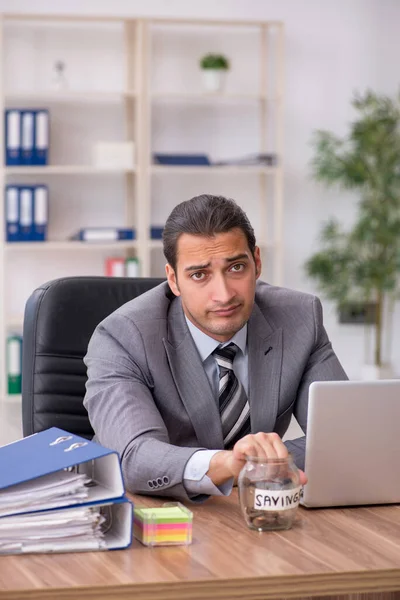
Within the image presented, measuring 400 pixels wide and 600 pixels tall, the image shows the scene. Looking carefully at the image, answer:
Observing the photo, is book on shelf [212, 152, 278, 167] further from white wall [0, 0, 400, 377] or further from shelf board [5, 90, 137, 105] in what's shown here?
shelf board [5, 90, 137, 105]

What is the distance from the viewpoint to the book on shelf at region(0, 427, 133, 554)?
4.47 feet

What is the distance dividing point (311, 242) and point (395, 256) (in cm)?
55

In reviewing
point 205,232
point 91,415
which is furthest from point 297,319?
point 91,415

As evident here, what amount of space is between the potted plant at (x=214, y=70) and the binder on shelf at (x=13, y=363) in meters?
1.89

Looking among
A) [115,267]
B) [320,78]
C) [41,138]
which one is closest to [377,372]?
[115,267]

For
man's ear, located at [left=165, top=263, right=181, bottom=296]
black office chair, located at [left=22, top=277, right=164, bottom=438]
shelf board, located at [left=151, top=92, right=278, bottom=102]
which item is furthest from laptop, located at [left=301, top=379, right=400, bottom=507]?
shelf board, located at [left=151, top=92, right=278, bottom=102]

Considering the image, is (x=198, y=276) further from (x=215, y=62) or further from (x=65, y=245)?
(x=215, y=62)

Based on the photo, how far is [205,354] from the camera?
203cm

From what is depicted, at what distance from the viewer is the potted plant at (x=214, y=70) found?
569cm

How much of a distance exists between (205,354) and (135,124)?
3.94 metres

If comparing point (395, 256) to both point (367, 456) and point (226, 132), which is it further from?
point (367, 456)

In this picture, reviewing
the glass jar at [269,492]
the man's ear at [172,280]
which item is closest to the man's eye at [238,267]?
the man's ear at [172,280]

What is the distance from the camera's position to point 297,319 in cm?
213

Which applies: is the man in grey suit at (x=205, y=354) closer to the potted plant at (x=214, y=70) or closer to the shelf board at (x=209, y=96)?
the shelf board at (x=209, y=96)
